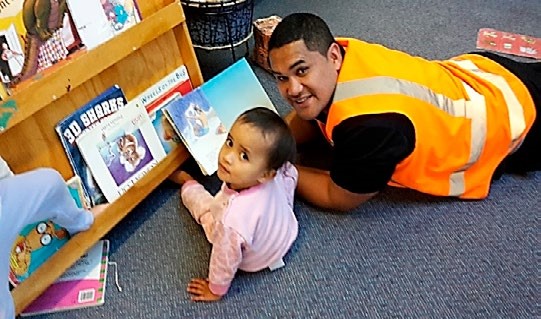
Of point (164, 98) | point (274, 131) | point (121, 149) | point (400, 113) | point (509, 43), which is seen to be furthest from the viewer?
point (509, 43)

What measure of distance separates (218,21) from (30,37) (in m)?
0.66

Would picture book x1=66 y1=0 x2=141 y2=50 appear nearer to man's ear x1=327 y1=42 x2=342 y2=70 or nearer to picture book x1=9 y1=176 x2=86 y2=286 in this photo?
picture book x1=9 y1=176 x2=86 y2=286

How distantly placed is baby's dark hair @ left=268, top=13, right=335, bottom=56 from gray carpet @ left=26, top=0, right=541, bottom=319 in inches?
17.2

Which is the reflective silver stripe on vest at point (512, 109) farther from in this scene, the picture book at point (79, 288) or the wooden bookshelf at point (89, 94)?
the picture book at point (79, 288)

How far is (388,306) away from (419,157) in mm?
360

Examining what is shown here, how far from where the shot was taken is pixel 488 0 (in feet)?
7.88

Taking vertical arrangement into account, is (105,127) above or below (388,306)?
above

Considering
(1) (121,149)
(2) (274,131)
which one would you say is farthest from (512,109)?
(1) (121,149)

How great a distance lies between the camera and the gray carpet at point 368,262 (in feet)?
4.32

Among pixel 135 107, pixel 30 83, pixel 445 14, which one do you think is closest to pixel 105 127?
pixel 135 107

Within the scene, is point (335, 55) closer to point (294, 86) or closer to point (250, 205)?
point (294, 86)

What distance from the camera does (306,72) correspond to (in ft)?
4.43

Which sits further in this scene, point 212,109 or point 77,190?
point 212,109

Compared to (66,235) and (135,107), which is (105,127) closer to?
(135,107)
